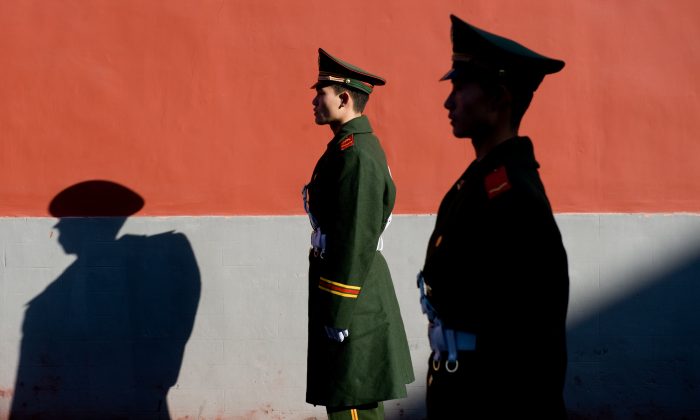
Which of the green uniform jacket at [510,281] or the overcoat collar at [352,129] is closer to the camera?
the green uniform jacket at [510,281]

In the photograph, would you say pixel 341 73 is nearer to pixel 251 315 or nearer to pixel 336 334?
pixel 336 334

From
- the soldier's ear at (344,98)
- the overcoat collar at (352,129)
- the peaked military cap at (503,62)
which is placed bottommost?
the peaked military cap at (503,62)

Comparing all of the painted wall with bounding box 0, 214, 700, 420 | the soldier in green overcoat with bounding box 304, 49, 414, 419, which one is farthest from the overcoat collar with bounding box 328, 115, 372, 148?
the painted wall with bounding box 0, 214, 700, 420

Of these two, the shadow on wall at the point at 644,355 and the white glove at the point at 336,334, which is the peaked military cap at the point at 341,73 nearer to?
the white glove at the point at 336,334

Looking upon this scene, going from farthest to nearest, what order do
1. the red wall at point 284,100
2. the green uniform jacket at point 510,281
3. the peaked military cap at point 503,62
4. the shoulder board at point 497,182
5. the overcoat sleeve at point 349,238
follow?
the red wall at point 284,100 → the overcoat sleeve at point 349,238 → the peaked military cap at point 503,62 → the shoulder board at point 497,182 → the green uniform jacket at point 510,281

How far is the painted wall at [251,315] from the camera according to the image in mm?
4922

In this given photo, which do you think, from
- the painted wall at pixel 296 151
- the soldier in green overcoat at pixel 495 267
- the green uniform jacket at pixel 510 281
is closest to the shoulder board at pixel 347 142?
the painted wall at pixel 296 151

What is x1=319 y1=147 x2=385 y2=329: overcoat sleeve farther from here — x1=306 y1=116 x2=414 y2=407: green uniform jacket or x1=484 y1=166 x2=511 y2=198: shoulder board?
x1=484 y1=166 x2=511 y2=198: shoulder board

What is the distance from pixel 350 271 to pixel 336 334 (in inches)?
11.2

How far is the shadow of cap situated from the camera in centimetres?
495

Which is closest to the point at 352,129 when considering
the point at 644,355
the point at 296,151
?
the point at 296,151

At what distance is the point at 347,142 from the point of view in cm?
381

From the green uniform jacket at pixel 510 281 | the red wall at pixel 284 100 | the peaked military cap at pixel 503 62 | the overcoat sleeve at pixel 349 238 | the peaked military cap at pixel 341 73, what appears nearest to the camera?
the green uniform jacket at pixel 510 281

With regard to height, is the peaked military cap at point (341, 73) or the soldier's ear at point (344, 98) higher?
the peaked military cap at point (341, 73)
